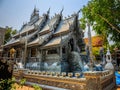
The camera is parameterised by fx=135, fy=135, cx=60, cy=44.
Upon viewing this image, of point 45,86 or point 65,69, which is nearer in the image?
point 45,86

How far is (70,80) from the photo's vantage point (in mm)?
7605

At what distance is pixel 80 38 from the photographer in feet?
60.1

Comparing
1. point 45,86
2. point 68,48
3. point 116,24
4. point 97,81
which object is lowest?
point 45,86

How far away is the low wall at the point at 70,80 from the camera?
6341 millimetres

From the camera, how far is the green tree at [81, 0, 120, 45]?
18391 mm

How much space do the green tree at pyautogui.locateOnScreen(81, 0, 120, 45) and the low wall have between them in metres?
10.7

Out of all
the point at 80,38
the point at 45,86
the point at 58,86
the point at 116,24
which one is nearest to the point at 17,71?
the point at 45,86

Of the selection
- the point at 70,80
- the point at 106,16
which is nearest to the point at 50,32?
the point at 106,16

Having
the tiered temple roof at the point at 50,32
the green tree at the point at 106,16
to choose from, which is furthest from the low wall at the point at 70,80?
the green tree at the point at 106,16

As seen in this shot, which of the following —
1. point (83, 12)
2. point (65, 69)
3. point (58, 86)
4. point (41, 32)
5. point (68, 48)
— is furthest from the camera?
point (83, 12)

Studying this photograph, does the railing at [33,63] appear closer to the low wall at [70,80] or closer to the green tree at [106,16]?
the low wall at [70,80]

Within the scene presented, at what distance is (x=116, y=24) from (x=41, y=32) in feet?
34.6

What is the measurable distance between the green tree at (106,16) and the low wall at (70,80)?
10.7m

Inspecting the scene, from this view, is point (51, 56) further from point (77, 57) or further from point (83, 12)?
point (83, 12)
